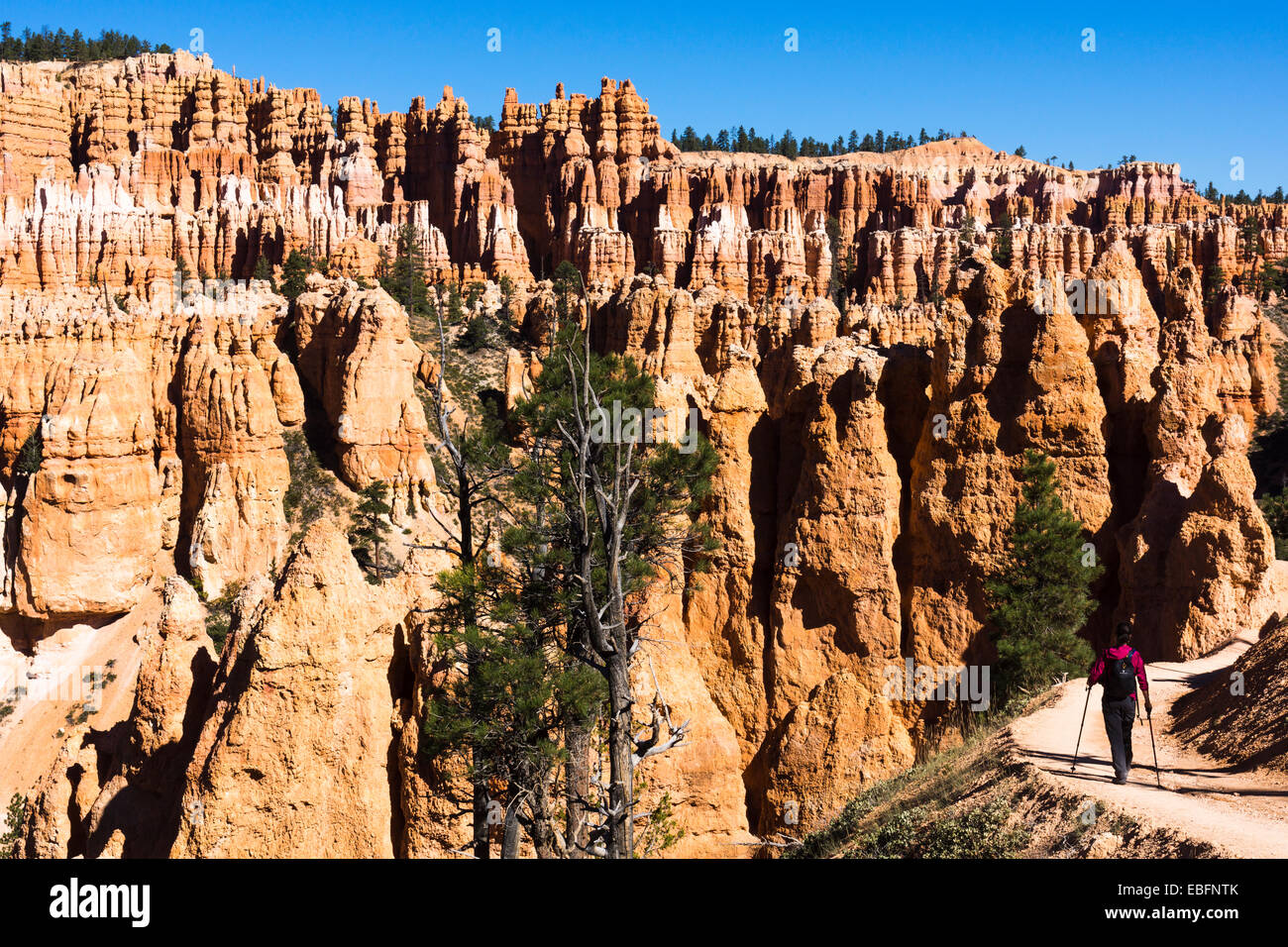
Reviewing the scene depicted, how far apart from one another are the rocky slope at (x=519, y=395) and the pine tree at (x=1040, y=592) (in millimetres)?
773

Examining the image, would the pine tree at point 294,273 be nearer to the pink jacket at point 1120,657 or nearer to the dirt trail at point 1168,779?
the dirt trail at point 1168,779

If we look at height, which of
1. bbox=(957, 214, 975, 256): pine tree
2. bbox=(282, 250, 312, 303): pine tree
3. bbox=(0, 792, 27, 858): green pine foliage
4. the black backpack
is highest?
bbox=(957, 214, 975, 256): pine tree

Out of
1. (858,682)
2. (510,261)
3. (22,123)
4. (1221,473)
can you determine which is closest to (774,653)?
(858,682)

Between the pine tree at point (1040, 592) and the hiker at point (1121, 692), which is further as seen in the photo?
the pine tree at point (1040, 592)

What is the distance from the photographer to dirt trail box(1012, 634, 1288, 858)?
35.2 ft

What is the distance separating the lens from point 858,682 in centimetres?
2236

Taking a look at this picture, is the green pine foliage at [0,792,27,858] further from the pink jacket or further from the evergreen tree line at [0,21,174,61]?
the evergreen tree line at [0,21,174,61]

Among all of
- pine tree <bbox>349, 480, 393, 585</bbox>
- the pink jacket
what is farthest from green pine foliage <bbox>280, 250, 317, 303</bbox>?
the pink jacket

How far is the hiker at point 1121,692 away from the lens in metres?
12.5

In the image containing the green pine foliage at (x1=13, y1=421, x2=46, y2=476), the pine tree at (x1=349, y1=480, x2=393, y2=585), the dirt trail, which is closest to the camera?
the dirt trail

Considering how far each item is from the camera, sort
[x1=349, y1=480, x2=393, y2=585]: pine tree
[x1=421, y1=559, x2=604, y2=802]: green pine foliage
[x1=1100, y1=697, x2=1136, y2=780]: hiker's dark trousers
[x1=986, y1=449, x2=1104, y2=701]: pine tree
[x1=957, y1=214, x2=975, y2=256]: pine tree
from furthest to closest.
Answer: [x1=957, y1=214, x2=975, y2=256]: pine tree
[x1=349, y1=480, x2=393, y2=585]: pine tree
[x1=986, y1=449, x2=1104, y2=701]: pine tree
[x1=421, y1=559, x2=604, y2=802]: green pine foliage
[x1=1100, y1=697, x2=1136, y2=780]: hiker's dark trousers

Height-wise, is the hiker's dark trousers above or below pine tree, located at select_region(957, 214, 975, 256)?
below

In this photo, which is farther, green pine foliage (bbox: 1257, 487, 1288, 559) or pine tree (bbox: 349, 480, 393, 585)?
pine tree (bbox: 349, 480, 393, 585)

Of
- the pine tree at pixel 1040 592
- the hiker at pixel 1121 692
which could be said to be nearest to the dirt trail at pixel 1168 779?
the hiker at pixel 1121 692
